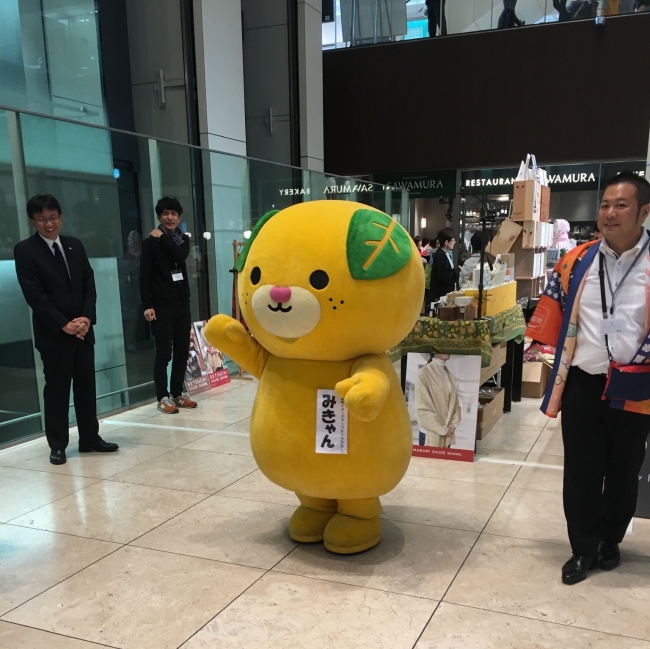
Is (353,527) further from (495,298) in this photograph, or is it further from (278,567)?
(495,298)

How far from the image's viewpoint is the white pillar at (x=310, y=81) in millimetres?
10359

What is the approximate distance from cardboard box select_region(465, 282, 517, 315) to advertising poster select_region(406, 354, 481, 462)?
693 millimetres

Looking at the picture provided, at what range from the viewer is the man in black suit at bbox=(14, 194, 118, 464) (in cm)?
402

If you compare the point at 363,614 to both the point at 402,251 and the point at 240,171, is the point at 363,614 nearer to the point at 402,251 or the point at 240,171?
the point at 402,251

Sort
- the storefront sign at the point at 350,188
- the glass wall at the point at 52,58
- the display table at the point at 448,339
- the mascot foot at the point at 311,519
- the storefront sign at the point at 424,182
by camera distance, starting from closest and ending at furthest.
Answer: the mascot foot at the point at 311,519 → the display table at the point at 448,339 → the glass wall at the point at 52,58 → the storefront sign at the point at 350,188 → the storefront sign at the point at 424,182

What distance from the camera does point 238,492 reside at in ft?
12.2

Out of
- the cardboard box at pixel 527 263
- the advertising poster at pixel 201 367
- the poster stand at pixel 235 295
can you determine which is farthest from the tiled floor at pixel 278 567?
the poster stand at pixel 235 295

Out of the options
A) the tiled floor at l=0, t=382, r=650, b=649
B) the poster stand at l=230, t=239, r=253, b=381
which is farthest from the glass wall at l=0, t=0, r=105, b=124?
the tiled floor at l=0, t=382, r=650, b=649

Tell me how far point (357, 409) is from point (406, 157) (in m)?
10.2

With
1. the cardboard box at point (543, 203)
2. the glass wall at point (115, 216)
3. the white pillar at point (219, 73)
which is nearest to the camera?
the glass wall at point (115, 216)

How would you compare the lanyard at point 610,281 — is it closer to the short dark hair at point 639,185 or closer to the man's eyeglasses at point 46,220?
the short dark hair at point 639,185

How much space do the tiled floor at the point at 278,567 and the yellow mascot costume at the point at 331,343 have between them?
0.39 metres

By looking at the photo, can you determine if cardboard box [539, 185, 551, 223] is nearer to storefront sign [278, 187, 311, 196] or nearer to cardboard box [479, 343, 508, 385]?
cardboard box [479, 343, 508, 385]

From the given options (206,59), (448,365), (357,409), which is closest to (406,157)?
(206,59)
